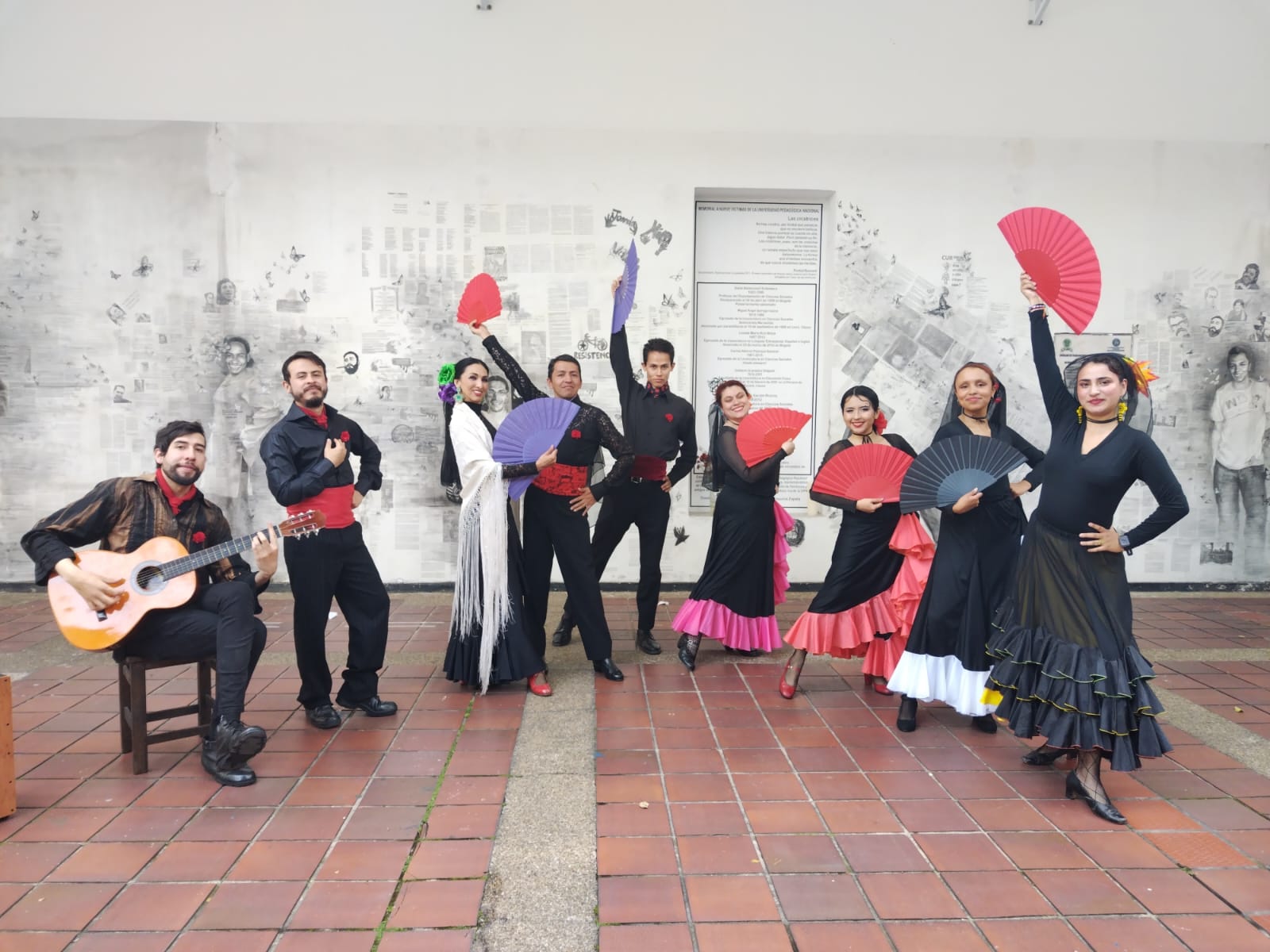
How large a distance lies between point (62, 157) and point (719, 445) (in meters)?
5.32

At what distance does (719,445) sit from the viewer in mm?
4320

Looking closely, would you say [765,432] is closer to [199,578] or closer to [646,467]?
[646,467]

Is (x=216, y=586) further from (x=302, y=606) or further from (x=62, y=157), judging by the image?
(x=62, y=157)

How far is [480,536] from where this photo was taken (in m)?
3.83

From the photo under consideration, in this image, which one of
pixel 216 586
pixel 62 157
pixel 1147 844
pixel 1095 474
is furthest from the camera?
pixel 62 157

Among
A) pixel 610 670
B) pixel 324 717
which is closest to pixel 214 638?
pixel 324 717

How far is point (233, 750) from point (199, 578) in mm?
727

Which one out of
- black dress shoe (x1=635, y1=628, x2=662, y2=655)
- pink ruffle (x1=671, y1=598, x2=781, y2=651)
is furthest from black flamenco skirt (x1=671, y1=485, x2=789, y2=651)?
black dress shoe (x1=635, y1=628, x2=662, y2=655)

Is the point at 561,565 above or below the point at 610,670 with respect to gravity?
above

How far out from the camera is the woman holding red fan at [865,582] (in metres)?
3.82

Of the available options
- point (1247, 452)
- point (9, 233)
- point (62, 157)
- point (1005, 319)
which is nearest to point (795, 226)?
point (1005, 319)

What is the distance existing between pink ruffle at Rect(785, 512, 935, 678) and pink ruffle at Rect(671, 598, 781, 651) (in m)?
0.51

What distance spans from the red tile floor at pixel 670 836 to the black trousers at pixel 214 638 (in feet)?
1.24

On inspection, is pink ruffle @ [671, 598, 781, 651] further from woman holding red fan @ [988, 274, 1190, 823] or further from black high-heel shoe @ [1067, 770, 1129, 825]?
black high-heel shoe @ [1067, 770, 1129, 825]
